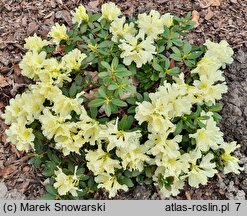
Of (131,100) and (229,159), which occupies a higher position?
(131,100)

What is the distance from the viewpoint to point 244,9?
3867 mm

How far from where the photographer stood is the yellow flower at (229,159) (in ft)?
10.00

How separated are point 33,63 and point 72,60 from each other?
0.82 ft

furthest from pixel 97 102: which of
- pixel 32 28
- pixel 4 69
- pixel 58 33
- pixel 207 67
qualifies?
pixel 32 28

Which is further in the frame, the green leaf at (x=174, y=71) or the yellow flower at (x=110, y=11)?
the yellow flower at (x=110, y=11)

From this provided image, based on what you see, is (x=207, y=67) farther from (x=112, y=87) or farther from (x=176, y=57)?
(x=112, y=87)

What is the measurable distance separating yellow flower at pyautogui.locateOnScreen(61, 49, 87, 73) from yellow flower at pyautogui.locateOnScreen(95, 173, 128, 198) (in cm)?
69

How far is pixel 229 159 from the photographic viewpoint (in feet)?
10.0

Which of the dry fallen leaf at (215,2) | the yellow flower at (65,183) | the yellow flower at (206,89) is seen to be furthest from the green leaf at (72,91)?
the dry fallen leaf at (215,2)

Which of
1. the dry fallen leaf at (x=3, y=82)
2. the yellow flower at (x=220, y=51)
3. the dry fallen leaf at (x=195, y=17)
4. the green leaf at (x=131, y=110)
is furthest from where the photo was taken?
the dry fallen leaf at (x=195, y=17)

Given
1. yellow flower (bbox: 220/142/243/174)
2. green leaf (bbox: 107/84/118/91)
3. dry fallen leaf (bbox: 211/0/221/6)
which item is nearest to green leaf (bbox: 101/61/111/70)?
Result: green leaf (bbox: 107/84/118/91)

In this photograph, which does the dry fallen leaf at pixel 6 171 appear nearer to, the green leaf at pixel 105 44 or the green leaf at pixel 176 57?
the green leaf at pixel 105 44

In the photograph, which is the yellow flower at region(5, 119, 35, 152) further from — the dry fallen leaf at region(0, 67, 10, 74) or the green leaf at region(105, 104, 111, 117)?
the dry fallen leaf at region(0, 67, 10, 74)

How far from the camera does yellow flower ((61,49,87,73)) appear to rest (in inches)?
115
